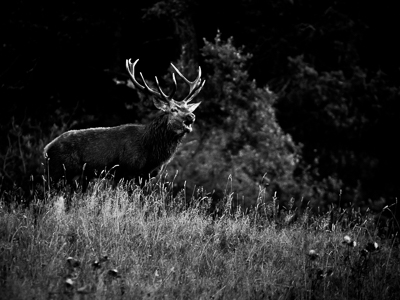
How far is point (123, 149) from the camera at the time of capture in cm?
812

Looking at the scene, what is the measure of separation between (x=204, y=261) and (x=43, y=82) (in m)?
13.2

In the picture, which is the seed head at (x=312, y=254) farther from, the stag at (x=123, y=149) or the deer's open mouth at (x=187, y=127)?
the stag at (x=123, y=149)

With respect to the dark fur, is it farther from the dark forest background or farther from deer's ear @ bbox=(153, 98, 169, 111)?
the dark forest background

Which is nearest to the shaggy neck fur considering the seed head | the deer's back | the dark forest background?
the deer's back

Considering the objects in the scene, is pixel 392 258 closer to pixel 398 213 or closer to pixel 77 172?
pixel 77 172

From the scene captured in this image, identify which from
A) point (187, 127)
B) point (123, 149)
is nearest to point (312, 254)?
point (187, 127)

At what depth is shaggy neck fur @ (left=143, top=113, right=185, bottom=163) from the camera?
320 inches

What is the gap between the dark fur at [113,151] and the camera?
8.04 meters

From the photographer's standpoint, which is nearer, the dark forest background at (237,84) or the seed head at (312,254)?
the seed head at (312,254)

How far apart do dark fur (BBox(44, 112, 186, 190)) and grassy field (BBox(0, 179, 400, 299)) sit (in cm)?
213

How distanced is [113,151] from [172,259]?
3.50m

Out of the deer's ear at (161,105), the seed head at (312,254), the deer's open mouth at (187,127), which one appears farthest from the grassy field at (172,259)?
the deer's ear at (161,105)

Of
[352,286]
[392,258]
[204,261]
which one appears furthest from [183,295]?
[392,258]

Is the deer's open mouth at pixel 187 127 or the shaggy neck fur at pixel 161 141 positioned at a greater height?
the deer's open mouth at pixel 187 127
